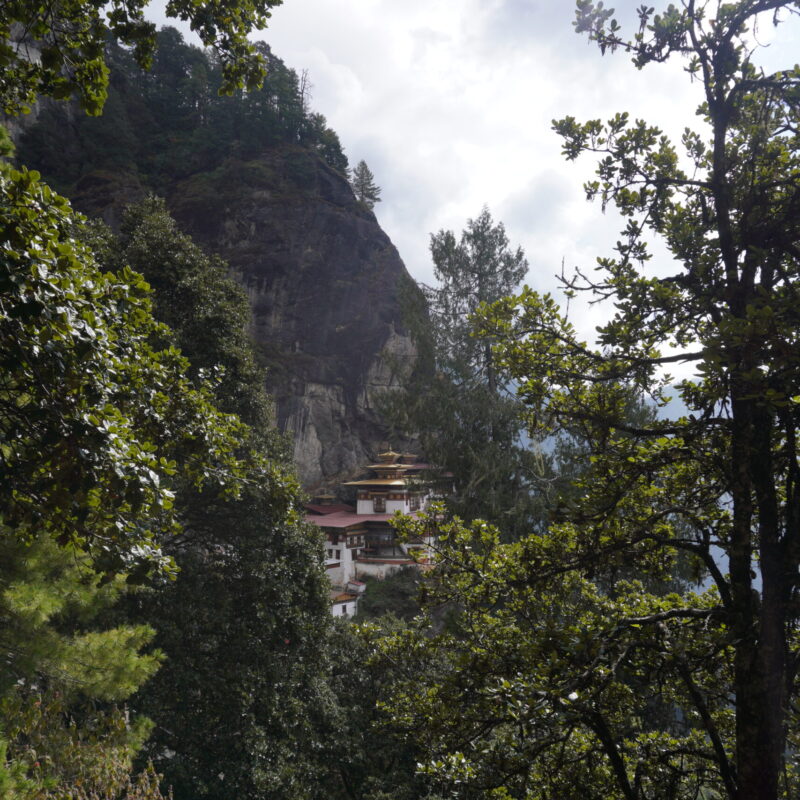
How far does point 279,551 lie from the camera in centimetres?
1002

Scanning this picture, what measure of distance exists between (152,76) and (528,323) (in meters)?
47.6

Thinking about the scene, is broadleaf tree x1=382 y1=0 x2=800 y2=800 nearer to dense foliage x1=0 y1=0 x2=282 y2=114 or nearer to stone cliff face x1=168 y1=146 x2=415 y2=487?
dense foliage x1=0 y1=0 x2=282 y2=114

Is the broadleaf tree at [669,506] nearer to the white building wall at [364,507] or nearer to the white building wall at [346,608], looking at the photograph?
the white building wall at [346,608]

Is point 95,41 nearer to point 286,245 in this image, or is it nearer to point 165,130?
point 286,245

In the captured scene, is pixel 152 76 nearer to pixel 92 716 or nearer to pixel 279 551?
pixel 279 551

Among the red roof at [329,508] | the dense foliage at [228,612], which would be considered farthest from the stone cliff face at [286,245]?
the dense foliage at [228,612]

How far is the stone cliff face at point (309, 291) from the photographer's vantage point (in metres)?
32.0

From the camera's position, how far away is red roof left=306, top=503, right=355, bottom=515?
29.4 meters

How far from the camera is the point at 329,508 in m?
30.1

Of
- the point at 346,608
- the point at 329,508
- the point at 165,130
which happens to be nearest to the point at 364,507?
the point at 329,508

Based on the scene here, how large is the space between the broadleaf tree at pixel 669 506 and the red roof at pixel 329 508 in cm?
2592

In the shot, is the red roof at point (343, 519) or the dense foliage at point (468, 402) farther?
the red roof at point (343, 519)

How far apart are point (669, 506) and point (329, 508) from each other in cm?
2760

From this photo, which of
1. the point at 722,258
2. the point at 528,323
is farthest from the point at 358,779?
the point at 722,258
